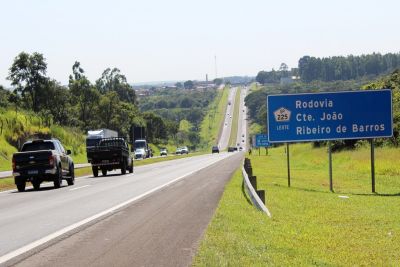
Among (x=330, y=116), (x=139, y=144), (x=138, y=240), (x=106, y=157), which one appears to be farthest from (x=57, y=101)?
(x=138, y=240)

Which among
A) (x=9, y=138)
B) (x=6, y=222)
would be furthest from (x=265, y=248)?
(x=9, y=138)

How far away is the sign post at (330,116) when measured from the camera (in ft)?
97.8

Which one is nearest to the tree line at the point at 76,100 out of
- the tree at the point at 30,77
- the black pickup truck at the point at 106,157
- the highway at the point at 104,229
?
the tree at the point at 30,77

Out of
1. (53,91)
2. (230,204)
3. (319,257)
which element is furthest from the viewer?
(53,91)

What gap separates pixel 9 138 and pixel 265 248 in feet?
191

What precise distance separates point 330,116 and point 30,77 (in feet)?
240

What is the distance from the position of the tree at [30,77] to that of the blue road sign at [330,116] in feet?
220

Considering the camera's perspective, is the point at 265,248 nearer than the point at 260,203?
Yes

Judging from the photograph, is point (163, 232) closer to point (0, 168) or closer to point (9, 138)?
point (0, 168)

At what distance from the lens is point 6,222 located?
1466 cm

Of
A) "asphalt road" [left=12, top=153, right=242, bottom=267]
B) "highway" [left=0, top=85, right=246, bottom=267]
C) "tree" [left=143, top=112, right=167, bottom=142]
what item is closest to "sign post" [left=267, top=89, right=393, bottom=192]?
"highway" [left=0, top=85, right=246, bottom=267]

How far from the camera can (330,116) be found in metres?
30.3

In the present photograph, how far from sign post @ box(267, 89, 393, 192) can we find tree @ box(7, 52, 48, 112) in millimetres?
67220

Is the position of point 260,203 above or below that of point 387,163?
above
